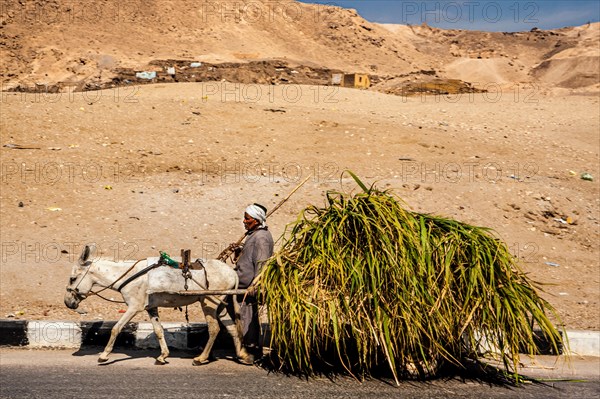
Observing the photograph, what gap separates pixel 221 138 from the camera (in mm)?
15344

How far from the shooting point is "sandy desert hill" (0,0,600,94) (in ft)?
112

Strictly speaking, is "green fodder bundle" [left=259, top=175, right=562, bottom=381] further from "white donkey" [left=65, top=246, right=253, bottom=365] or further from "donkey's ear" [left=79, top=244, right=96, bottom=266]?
"donkey's ear" [left=79, top=244, right=96, bottom=266]

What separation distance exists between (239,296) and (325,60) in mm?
38820

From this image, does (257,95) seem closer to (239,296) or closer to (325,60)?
(239,296)

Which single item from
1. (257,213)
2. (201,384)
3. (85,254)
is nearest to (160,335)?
(201,384)

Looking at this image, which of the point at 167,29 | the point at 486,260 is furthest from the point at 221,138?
the point at 167,29

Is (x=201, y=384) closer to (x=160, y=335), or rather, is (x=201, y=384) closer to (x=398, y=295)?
(x=160, y=335)

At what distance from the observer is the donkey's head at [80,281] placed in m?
5.79

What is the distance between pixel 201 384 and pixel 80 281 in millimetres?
1410

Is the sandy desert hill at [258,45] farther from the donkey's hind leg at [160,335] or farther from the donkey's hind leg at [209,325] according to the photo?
the donkey's hind leg at [160,335]

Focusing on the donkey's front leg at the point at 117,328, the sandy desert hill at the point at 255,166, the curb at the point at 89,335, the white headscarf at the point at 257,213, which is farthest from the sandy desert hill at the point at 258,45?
the donkey's front leg at the point at 117,328

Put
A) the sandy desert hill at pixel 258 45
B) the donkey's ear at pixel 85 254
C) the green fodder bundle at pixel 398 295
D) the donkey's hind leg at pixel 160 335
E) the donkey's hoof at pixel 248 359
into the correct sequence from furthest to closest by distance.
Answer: the sandy desert hill at pixel 258 45
the donkey's hoof at pixel 248 359
the donkey's hind leg at pixel 160 335
the donkey's ear at pixel 85 254
the green fodder bundle at pixel 398 295

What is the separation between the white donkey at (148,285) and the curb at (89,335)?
0.67m

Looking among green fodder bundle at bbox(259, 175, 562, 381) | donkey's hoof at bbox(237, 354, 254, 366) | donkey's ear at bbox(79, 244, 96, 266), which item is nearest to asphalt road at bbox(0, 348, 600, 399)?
donkey's hoof at bbox(237, 354, 254, 366)
